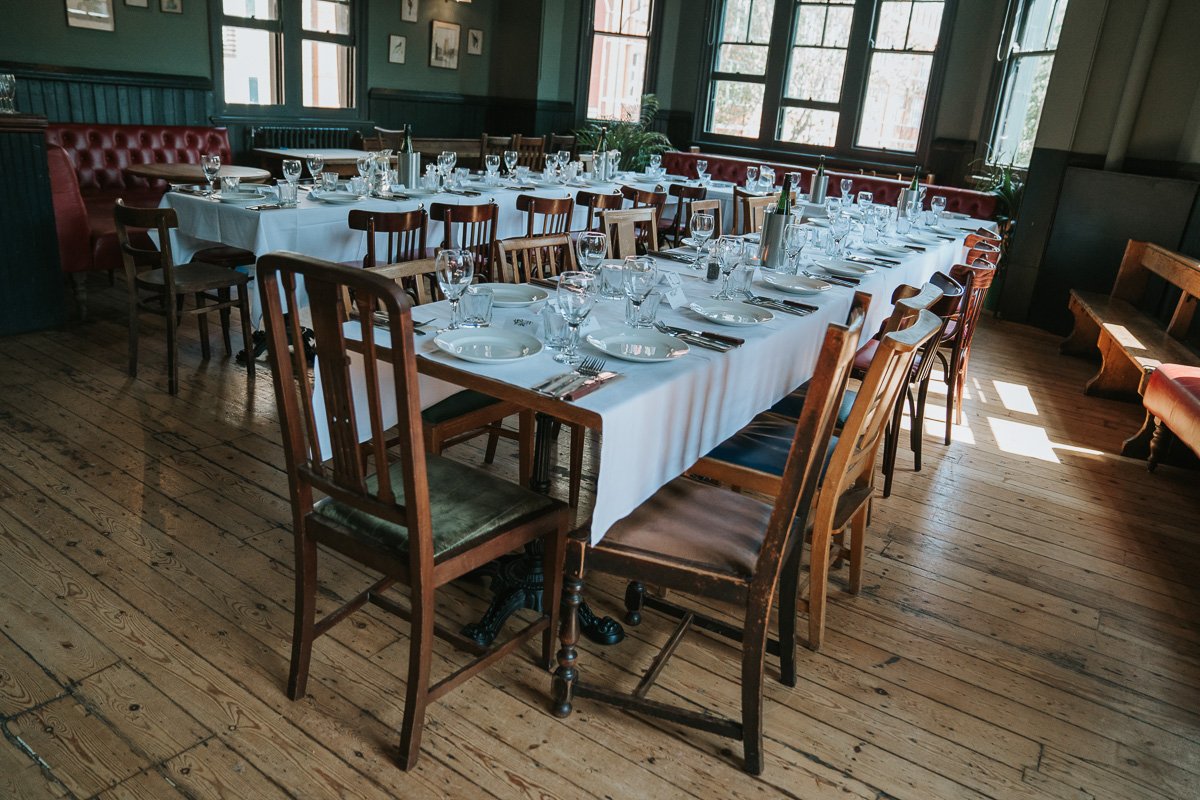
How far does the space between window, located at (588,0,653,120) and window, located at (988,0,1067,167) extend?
154 inches

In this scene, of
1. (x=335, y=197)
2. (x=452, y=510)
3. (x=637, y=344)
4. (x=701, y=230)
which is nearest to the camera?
(x=452, y=510)

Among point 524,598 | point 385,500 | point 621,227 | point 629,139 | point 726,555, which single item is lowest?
point 524,598

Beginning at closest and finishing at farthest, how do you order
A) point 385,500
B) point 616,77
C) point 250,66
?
point 385,500 < point 250,66 < point 616,77

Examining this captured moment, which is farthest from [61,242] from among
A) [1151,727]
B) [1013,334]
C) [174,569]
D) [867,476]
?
[1013,334]

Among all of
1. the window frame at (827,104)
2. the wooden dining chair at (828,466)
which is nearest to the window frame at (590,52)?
the window frame at (827,104)

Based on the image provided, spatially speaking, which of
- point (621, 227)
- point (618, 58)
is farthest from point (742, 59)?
point (621, 227)

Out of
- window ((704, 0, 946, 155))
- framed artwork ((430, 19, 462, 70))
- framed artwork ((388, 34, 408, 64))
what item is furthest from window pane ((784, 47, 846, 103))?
framed artwork ((388, 34, 408, 64))

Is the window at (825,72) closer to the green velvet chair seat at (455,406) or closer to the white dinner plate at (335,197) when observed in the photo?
the white dinner plate at (335,197)

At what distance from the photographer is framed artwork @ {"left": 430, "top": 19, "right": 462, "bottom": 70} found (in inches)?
348

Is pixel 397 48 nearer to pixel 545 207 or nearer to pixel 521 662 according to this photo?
pixel 545 207

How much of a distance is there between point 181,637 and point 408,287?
46.0 inches

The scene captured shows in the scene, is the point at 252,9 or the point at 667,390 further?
the point at 252,9

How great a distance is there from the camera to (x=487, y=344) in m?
2.04

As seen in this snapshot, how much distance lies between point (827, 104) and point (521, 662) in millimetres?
8366
